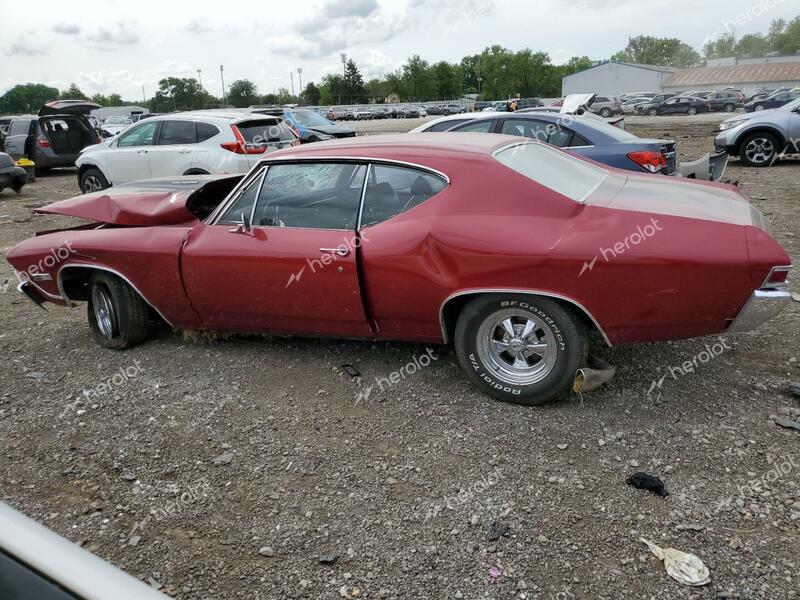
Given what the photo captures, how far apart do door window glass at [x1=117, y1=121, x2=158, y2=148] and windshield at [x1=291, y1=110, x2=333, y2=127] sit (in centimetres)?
680

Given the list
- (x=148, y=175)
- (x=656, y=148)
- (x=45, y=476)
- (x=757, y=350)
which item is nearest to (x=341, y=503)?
(x=45, y=476)

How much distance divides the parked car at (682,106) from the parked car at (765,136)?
33.2 metres

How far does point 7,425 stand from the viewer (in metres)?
3.93

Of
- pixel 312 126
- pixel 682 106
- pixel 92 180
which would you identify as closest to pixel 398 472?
pixel 92 180

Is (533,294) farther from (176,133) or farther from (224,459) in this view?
(176,133)

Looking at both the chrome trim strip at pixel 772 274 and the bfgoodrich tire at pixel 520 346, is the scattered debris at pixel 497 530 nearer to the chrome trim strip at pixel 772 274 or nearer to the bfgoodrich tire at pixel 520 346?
the bfgoodrich tire at pixel 520 346

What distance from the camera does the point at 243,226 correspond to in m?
4.21

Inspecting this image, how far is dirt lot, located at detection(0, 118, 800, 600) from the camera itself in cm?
259

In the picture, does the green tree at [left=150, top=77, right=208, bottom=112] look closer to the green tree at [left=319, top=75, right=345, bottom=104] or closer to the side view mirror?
the green tree at [left=319, top=75, right=345, bottom=104]

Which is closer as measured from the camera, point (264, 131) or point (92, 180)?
point (264, 131)

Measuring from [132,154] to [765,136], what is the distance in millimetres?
12340

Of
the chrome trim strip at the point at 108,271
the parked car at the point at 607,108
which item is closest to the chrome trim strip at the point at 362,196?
the chrome trim strip at the point at 108,271

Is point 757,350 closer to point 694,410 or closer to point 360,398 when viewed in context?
point 694,410

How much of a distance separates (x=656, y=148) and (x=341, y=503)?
654 cm
